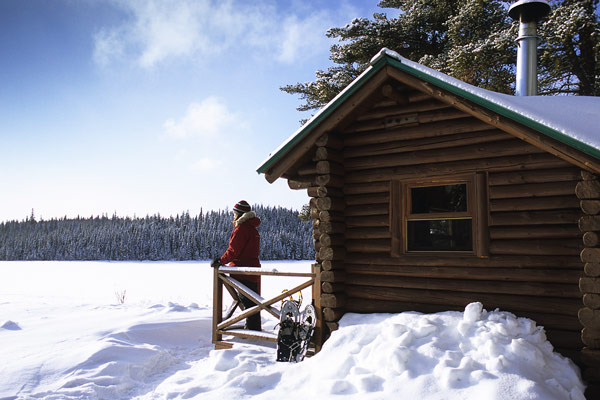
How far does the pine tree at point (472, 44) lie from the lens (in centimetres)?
1054

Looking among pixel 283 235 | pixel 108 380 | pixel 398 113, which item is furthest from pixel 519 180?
pixel 283 235

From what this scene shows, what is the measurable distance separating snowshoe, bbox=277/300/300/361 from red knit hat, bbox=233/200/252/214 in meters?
2.56

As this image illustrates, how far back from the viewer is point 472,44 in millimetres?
11977

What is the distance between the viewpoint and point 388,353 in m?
4.78

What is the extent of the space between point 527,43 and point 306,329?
7486mm

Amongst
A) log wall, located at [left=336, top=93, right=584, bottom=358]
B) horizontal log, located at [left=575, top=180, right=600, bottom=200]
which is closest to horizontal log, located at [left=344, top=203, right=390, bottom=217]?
log wall, located at [left=336, top=93, right=584, bottom=358]

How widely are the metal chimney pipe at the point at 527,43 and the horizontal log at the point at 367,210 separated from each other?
15.1 ft

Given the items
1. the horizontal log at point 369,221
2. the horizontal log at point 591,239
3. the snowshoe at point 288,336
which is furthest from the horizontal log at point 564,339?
the snowshoe at point 288,336

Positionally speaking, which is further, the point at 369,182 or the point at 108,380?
the point at 369,182

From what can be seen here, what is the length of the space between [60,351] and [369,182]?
5.59m

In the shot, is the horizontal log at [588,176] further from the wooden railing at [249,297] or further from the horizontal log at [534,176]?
the wooden railing at [249,297]

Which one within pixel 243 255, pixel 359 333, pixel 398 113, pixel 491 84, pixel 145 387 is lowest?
pixel 145 387

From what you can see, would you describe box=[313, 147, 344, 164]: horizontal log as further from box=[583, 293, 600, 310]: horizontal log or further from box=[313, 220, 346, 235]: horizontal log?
box=[583, 293, 600, 310]: horizontal log

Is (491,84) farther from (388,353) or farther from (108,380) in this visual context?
(108,380)
